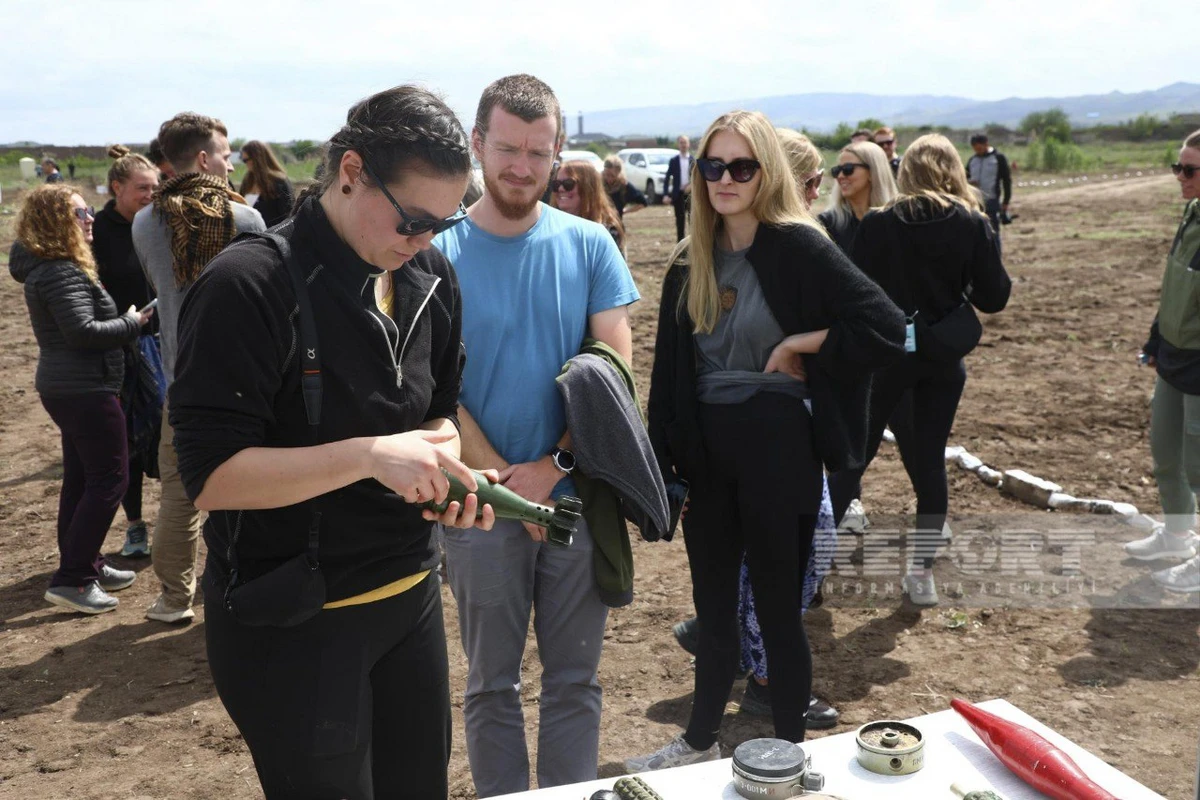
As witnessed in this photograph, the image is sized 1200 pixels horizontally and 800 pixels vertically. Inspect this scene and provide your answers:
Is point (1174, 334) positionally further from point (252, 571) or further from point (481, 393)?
point (252, 571)

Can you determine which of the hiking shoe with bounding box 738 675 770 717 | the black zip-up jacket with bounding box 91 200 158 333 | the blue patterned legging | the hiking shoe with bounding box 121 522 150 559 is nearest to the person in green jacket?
the blue patterned legging

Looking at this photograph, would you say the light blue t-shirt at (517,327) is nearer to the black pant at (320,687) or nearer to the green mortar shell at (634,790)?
the black pant at (320,687)

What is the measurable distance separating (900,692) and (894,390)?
1.30m

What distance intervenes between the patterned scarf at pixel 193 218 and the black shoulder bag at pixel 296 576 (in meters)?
2.38

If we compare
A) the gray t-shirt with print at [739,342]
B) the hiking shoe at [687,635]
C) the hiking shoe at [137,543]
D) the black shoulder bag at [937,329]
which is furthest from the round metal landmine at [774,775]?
the hiking shoe at [137,543]

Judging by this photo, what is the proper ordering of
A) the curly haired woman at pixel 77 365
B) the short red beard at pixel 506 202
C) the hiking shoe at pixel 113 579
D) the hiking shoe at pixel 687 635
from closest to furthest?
the short red beard at pixel 506 202
the hiking shoe at pixel 687 635
the curly haired woman at pixel 77 365
the hiking shoe at pixel 113 579

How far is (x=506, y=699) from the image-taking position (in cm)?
305

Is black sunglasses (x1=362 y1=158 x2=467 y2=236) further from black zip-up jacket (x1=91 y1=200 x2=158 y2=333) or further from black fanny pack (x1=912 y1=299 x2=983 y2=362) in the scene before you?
black zip-up jacket (x1=91 y1=200 x2=158 y2=333)

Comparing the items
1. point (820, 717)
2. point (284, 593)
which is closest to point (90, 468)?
point (820, 717)

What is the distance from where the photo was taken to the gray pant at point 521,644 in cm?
297

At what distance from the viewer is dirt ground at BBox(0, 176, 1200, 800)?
387 cm

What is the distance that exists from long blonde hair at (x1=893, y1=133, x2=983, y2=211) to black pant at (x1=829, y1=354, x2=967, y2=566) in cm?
67

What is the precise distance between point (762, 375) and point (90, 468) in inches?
129

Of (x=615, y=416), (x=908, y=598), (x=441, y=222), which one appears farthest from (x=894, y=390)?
(x=441, y=222)
